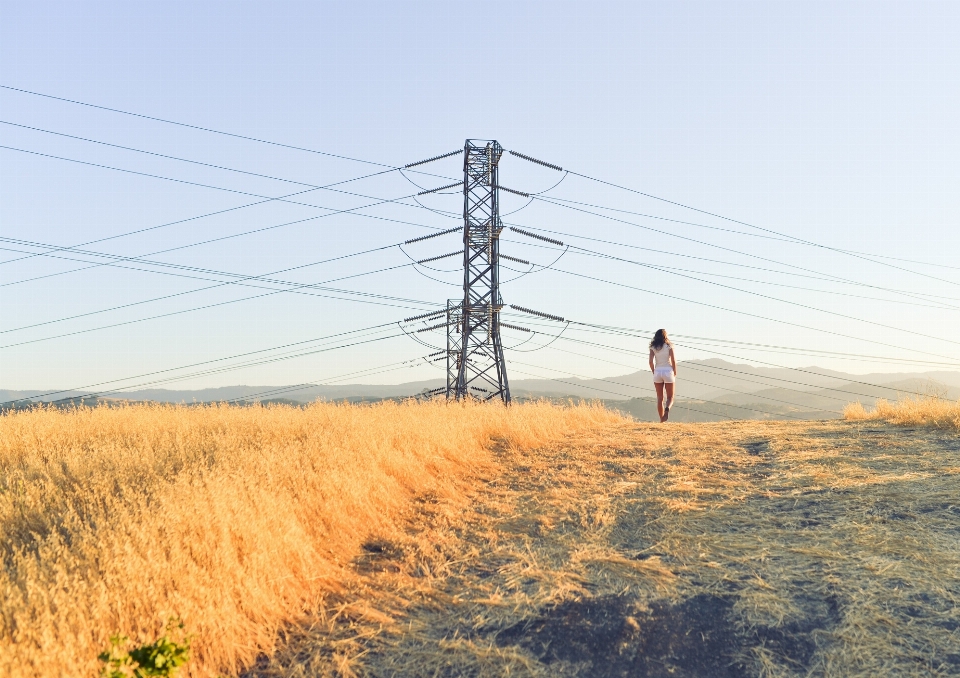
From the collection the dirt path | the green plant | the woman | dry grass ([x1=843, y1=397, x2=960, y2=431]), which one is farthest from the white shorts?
the green plant

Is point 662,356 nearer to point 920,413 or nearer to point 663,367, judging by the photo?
point 663,367

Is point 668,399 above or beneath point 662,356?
beneath

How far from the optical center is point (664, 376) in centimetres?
1498

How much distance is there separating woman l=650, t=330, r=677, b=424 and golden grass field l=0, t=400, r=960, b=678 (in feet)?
18.5

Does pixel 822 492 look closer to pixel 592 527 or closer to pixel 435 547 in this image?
pixel 592 527

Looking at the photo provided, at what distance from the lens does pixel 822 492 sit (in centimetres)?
771

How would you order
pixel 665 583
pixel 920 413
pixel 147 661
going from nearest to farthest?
pixel 147 661
pixel 665 583
pixel 920 413

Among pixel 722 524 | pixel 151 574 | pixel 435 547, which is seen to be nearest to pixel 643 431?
pixel 722 524

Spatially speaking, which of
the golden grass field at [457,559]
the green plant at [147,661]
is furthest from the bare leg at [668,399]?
the green plant at [147,661]

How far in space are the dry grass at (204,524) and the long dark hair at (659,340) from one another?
684 cm

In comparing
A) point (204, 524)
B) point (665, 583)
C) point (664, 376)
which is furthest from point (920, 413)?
point (204, 524)

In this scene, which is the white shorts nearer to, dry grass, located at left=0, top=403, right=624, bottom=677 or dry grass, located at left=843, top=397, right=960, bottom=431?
dry grass, located at left=843, top=397, right=960, bottom=431

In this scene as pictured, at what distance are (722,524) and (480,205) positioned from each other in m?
15.5

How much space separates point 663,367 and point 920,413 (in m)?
5.02
